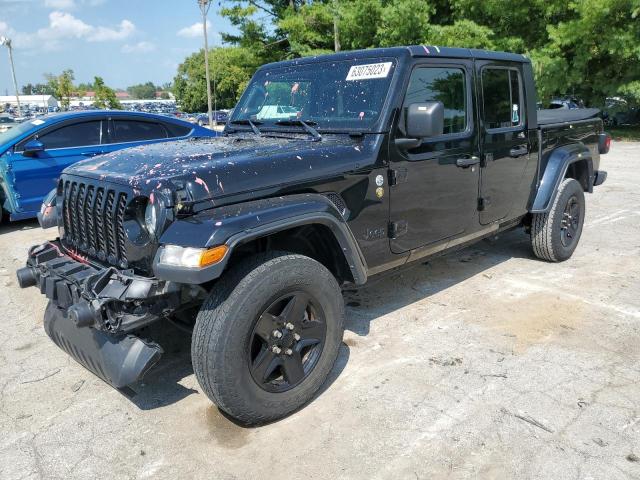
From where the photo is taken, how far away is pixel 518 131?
4.54 m

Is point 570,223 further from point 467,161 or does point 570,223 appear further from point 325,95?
point 325,95

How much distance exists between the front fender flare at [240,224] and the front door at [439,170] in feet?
2.30

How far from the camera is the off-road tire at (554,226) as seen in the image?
5.09 m

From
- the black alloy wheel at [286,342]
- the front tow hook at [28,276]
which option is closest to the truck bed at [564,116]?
the black alloy wheel at [286,342]

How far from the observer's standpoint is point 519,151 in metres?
4.55

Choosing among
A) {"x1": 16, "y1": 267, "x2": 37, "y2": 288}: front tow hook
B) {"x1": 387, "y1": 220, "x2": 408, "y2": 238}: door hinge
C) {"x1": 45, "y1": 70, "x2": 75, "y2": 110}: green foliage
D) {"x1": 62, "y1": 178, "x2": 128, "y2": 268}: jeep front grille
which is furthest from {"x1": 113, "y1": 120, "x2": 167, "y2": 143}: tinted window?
{"x1": 45, "y1": 70, "x2": 75, "y2": 110}: green foliage

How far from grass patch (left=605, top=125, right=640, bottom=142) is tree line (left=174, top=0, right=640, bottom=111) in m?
1.26

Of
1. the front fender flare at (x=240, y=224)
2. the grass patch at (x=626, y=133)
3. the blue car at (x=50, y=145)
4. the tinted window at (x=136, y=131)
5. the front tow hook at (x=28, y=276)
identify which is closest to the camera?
the front fender flare at (x=240, y=224)

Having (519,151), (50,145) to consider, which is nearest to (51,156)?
(50,145)

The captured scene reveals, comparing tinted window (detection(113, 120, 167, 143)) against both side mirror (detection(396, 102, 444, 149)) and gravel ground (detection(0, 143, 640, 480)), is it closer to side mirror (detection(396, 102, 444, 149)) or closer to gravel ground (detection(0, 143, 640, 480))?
gravel ground (detection(0, 143, 640, 480))

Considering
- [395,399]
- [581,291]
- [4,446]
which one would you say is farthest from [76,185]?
[581,291]

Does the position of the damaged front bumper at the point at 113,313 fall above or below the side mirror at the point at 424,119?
below

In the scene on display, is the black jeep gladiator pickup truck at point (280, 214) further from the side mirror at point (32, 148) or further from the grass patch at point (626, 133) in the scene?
the grass patch at point (626, 133)

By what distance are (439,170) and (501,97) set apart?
3.70 ft
